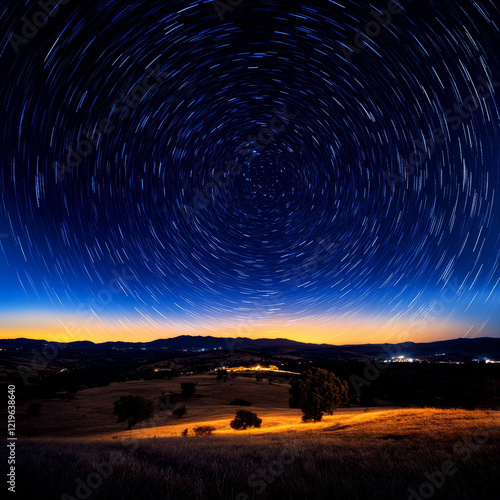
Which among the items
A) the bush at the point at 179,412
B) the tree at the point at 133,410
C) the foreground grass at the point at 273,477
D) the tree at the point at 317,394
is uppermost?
the foreground grass at the point at 273,477

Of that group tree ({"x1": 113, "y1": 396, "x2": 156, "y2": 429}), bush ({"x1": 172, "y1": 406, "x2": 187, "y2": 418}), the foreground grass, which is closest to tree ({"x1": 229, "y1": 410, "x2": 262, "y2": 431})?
tree ({"x1": 113, "y1": 396, "x2": 156, "y2": 429})

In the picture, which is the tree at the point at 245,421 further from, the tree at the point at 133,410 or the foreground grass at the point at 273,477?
the foreground grass at the point at 273,477

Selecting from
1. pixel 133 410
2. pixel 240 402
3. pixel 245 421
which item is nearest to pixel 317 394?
pixel 245 421

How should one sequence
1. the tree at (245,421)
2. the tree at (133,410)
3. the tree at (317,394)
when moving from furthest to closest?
the tree at (133,410) < the tree at (317,394) < the tree at (245,421)

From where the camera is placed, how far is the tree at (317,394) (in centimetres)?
2720

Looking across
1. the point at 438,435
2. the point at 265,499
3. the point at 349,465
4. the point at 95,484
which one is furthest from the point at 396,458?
the point at 95,484

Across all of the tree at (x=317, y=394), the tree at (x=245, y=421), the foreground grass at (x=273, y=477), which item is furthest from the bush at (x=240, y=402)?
the foreground grass at (x=273, y=477)

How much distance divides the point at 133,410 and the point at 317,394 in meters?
19.4

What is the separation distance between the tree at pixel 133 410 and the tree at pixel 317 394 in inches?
625

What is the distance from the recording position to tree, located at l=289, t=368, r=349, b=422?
2720 centimetres

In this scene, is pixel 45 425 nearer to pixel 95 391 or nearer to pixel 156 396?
pixel 156 396

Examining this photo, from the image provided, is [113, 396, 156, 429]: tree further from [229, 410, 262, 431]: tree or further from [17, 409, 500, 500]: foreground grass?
[17, 409, 500, 500]: foreground grass

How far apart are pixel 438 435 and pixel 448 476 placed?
21.4 feet

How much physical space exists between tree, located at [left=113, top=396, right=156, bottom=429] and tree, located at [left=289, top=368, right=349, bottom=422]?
15873 millimetres
